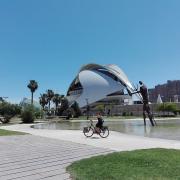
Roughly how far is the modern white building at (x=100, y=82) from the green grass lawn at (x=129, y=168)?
109m

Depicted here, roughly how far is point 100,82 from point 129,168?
112m

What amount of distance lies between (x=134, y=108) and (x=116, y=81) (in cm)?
1288

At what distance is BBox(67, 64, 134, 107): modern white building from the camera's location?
4712 inches

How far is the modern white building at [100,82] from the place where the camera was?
119688 millimetres

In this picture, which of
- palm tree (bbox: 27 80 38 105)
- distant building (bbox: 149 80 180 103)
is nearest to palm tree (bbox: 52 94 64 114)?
palm tree (bbox: 27 80 38 105)

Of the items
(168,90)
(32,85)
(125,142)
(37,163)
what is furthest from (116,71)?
(37,163)

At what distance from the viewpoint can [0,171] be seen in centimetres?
931

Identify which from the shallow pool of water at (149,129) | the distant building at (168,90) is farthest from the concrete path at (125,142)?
the distant building at (168,90)

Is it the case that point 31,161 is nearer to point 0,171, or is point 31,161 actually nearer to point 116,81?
point 0,171

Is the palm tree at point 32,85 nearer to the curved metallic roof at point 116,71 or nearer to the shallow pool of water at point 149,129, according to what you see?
the curved metallic roof at point 116,71

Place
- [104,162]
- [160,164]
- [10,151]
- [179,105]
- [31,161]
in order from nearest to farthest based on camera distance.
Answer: [160,164] < [104,162] < [31,161] < [10,151] < [179,105]

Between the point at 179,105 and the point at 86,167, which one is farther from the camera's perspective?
the point at 179,105

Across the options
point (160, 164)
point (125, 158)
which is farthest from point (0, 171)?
point (160, 164)

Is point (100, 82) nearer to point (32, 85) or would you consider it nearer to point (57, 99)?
point (57, 99)
